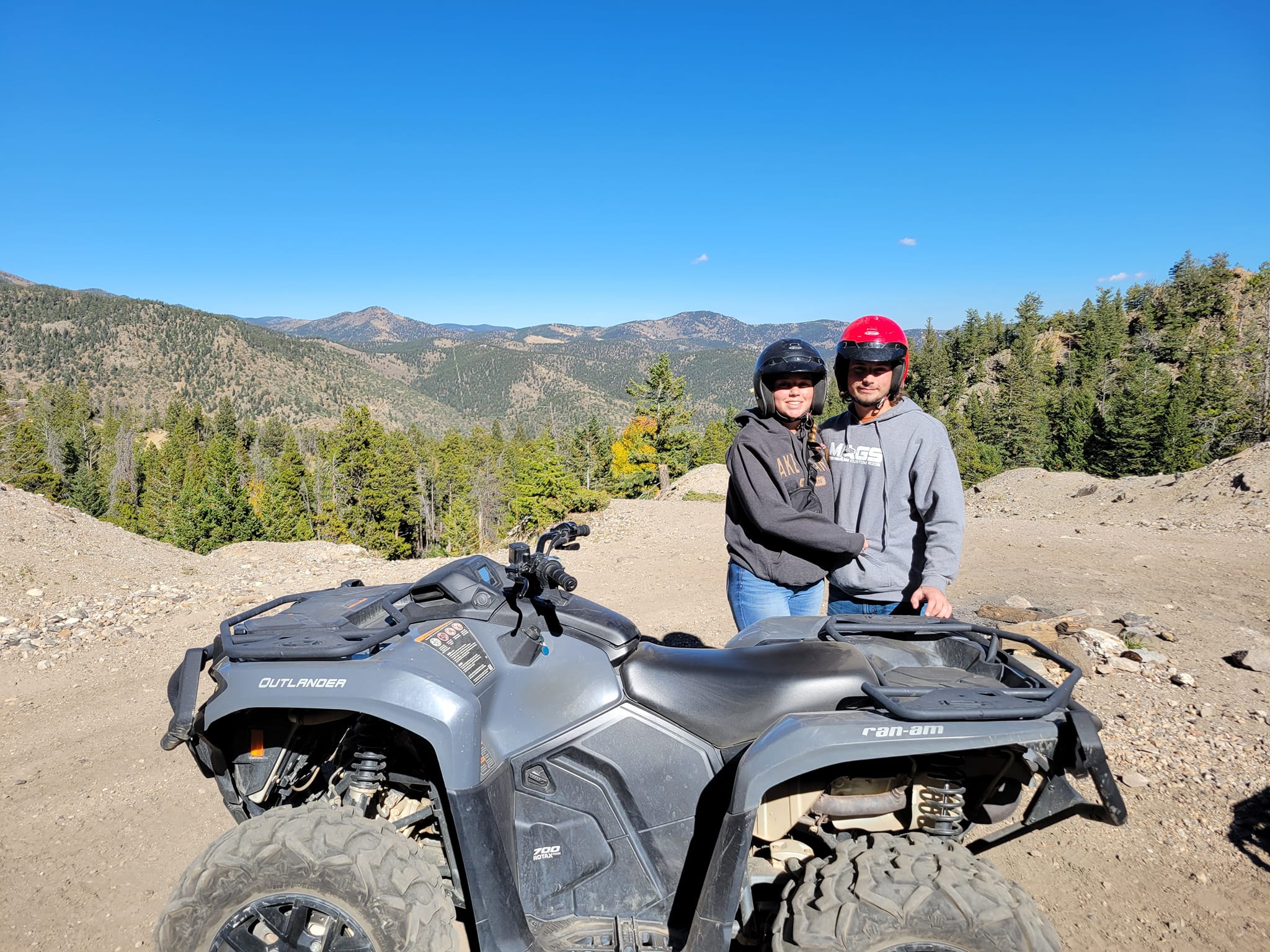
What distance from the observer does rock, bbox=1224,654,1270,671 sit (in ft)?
18.5

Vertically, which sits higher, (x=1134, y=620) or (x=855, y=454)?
(x=855, y=454)

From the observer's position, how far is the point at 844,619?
279 centimetres

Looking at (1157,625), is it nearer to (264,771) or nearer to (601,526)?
(264,771)

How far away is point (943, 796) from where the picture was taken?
2.32 m

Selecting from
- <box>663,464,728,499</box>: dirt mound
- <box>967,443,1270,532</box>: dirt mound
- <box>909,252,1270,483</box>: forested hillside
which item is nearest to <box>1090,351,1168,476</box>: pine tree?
<box>909,252,1270,483</box>: forested hillside

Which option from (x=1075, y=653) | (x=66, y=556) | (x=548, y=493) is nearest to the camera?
(x=1075, y=653)

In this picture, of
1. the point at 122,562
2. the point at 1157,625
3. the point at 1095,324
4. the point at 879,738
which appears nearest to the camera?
the point at 879,738

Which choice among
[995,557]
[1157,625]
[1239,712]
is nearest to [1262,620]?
[1157,625]

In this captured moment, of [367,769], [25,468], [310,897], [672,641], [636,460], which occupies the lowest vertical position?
[25,468]

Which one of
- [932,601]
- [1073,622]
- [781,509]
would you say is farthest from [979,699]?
[1073,622]

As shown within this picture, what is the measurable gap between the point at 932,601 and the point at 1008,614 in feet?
14.7

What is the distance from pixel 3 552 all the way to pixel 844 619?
37.3 feet

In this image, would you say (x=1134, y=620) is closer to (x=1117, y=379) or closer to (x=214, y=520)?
(x=214, y=520)

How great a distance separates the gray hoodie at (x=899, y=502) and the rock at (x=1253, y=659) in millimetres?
4488
